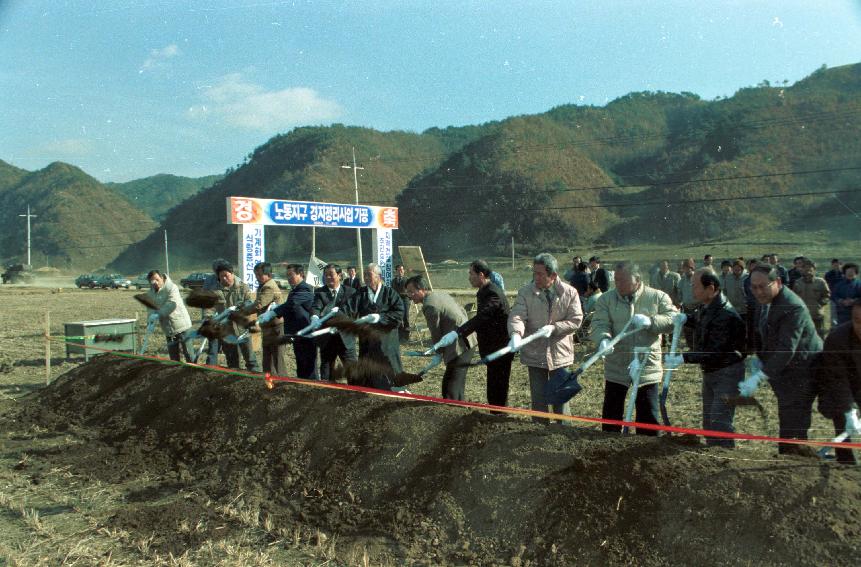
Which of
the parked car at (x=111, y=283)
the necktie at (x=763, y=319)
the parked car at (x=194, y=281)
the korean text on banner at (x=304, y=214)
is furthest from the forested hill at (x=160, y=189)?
the necktie at (x=763, y=319)

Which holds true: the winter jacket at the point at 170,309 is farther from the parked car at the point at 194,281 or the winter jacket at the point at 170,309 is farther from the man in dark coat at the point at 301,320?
the parked car at the point at 194,281

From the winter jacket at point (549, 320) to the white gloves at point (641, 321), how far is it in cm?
54

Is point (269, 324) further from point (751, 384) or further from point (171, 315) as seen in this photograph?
point (751, 384)

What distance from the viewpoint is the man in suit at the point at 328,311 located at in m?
6.58

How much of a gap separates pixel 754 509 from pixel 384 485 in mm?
2114

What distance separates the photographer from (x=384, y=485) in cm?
411

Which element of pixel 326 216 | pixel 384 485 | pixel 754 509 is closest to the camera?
pixel 754 509

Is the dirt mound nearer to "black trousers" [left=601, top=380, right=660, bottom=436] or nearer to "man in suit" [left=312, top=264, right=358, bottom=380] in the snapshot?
"black trousers" [left=601, top=380, right=660, bottom=436]

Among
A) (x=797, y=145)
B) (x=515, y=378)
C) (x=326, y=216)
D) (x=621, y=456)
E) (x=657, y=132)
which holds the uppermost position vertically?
(x=657, y=132)

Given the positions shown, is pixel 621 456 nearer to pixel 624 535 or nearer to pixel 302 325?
pixel 624 535

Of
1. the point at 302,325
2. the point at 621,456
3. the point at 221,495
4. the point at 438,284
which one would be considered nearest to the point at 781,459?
the point at 621,456

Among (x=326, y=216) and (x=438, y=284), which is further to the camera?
(x=438, y=284)

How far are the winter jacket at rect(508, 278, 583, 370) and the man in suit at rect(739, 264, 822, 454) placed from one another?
4.33ft

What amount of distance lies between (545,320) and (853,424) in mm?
2050
